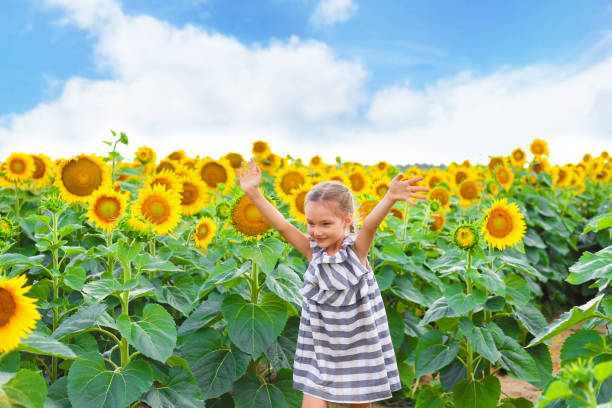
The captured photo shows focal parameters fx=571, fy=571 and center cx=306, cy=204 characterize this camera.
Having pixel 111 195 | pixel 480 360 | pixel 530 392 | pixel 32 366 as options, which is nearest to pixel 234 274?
pixel 32 366

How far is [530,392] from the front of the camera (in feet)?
15.8

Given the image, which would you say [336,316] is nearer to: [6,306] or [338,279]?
[338,279]

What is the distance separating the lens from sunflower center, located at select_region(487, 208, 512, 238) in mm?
3471

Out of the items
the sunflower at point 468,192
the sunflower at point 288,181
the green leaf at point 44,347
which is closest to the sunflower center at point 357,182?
the sunflower at point 288,181

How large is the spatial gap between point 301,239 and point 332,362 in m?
0.66

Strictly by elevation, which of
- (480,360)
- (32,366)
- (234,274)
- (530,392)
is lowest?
(530,392)

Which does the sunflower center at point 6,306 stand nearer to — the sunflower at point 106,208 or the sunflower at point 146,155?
the sunflower at point 106,208

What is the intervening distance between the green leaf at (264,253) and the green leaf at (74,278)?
2.81 ft

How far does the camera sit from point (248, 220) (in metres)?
2.81

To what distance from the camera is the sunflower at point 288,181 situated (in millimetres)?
5641

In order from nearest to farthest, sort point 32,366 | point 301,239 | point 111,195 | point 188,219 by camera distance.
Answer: point 32,366 < point 301,239 < point 111,195 < point 188,219

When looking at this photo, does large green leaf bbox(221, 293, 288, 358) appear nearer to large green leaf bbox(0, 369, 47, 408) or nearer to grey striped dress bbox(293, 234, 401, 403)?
grey striped dress bbox(293, 234, 401, 403)

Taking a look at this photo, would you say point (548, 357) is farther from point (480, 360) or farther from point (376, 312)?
point (376, 312)

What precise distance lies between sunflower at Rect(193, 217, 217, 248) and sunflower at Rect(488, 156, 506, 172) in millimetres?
4880
